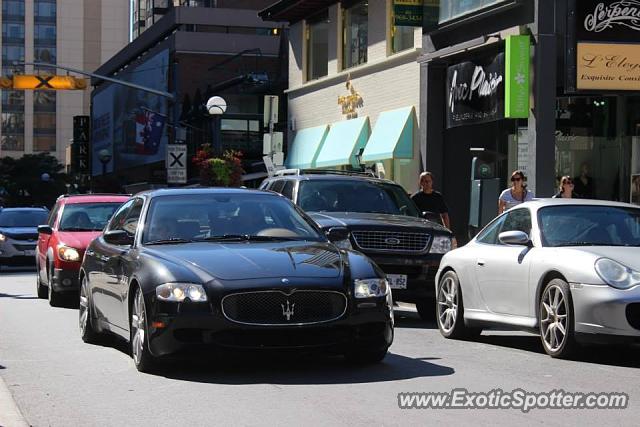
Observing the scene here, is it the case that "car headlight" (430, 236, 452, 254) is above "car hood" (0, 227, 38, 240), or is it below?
above

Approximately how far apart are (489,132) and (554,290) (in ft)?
57.6

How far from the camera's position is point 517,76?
24.1 meters

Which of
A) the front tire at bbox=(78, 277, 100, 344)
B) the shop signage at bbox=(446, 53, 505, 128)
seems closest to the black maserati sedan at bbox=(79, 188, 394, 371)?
the front tire at bbox=(78, 277, 100, 344)

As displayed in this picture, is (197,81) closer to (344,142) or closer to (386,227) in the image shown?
(344,142)

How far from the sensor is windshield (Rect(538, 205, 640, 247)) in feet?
36.8

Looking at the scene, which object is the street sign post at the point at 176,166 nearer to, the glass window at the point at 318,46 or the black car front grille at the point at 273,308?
the glass window at the point at 318,46

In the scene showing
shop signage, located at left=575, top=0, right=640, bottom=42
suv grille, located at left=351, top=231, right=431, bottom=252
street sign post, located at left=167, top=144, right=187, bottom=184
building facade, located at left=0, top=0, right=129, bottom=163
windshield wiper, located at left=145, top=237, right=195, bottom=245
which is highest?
building facade, located at left=0, top=0, right=129, bottom=163

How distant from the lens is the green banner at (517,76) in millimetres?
23891

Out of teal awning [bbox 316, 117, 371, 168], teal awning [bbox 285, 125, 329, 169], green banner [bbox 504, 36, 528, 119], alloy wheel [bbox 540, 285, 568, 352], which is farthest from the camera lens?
teal awning [bbox 285, 125, 329, 169]

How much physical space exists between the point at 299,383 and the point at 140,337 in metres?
1.41

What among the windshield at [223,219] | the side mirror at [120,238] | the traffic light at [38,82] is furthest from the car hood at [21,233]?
the side mirror at [120,238]

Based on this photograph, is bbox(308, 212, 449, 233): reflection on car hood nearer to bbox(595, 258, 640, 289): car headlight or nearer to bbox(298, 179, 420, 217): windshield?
bbox(298, 179, 420, 217): windshield

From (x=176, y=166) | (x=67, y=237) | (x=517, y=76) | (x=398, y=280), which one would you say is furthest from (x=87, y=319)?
(x=176, y=166)

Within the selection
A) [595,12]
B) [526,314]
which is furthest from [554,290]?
[595,12]
